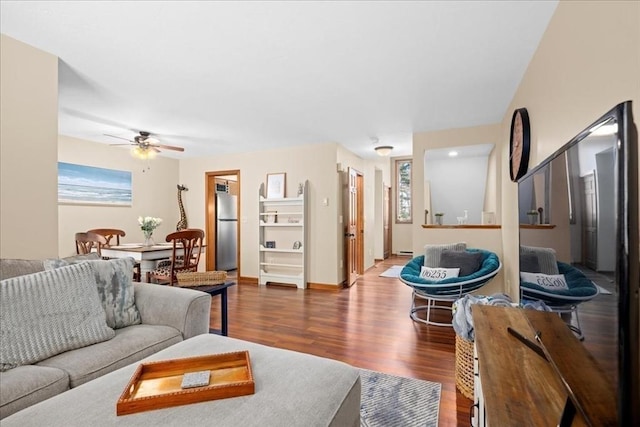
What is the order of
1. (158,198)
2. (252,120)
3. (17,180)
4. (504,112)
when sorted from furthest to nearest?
(158,198) < (252,120) < (504,112) < (17,180)

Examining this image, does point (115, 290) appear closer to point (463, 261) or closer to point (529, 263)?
point (529, 263)

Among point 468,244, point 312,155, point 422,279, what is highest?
point 312,155

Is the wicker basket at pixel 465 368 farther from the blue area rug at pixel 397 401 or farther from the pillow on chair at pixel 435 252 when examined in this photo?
the pillow on chair at pixel 435 252

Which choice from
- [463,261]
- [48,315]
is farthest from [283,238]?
[48,315]

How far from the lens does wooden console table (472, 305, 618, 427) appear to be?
68cm

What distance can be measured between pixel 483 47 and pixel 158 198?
229 inches

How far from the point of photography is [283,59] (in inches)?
94.6

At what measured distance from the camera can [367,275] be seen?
603cm

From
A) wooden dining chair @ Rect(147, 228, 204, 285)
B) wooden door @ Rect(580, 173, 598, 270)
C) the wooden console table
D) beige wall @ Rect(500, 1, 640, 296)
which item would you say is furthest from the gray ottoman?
wooden dining chair @ Rect(147, 228, 204, 285)

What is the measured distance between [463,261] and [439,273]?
13.1 inches

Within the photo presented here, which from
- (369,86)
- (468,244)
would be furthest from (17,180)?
(468,244)

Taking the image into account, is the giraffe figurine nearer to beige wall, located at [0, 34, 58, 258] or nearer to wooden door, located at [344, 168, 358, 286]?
wooden door, located at [344, 168, 358, 286]

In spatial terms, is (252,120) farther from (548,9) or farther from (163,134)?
(548,9)

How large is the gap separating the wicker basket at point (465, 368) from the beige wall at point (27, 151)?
3.08 metres
